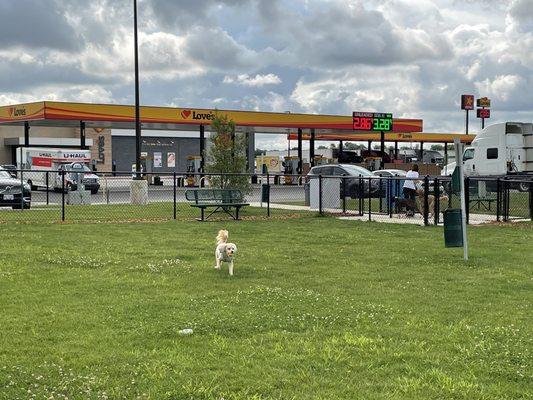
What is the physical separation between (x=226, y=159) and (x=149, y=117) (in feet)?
80.8

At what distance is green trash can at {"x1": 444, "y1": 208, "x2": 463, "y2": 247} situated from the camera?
1188 cm

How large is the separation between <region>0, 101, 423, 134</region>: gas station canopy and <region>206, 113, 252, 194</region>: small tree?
17551mm

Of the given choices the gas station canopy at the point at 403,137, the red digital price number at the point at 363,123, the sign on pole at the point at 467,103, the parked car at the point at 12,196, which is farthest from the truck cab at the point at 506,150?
the sign on pole at the point at 467,103

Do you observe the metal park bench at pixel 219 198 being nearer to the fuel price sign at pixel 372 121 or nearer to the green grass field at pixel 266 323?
the green grass field at pixel 266 323

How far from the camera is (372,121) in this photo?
5181 cm

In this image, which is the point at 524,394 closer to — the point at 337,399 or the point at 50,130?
the point at 337,399

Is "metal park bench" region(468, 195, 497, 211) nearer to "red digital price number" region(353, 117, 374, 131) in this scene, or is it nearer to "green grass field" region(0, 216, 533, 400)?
"green grass field" region(0, 216, 533, 400)

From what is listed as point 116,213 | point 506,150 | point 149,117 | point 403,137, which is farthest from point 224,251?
point 403,137

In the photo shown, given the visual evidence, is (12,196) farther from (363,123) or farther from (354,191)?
(363,123)

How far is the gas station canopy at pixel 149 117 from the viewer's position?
144 feet

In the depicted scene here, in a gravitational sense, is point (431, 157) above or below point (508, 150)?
above

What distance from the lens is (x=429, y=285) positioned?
9281 mm

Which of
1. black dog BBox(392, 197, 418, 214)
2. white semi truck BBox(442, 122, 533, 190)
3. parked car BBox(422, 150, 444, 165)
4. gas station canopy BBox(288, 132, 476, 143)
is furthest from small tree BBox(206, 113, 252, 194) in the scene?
parked car BBox(422, 150, 444, 165)

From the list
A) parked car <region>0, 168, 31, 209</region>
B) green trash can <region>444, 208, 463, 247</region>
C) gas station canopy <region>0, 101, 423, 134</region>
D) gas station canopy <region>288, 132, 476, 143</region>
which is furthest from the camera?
gas station canopy <region>288, 132, 476, 143</region>
